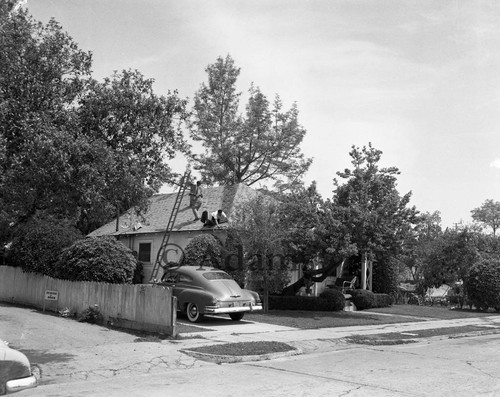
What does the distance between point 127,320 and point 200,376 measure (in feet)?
19.2

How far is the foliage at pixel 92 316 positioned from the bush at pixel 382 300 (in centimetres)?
1567

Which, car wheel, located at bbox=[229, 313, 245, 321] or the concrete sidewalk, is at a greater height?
car wheel, located at bbox=[229, 313, 245, 321]

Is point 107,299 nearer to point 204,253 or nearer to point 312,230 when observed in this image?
point 204,253

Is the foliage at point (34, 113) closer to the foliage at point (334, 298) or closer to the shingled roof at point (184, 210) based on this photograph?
the shingled roof at point (184, 210)

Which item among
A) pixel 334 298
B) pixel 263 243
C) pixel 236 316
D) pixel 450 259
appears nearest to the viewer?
pixel 236 316

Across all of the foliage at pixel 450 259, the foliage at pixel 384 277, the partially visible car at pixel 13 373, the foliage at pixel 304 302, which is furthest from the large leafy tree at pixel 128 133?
the foliage at pixel 450 259

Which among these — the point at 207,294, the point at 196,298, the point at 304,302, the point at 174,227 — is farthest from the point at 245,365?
the point at 174,227

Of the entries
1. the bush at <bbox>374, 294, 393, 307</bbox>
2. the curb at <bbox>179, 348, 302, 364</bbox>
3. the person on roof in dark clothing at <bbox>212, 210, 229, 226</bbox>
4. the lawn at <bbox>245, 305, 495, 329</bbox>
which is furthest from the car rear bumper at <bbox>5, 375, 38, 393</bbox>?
the bush at <bbox>374, 294, 393, 307</bbox>

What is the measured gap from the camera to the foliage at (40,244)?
1938 cm

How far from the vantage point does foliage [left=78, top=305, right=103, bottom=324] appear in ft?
52.6

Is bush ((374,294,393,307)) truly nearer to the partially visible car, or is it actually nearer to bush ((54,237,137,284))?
bush ((54,237,137,284))

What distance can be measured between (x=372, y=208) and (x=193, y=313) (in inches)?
365

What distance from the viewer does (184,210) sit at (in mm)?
28719

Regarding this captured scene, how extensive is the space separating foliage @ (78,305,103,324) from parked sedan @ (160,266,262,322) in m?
2.92
